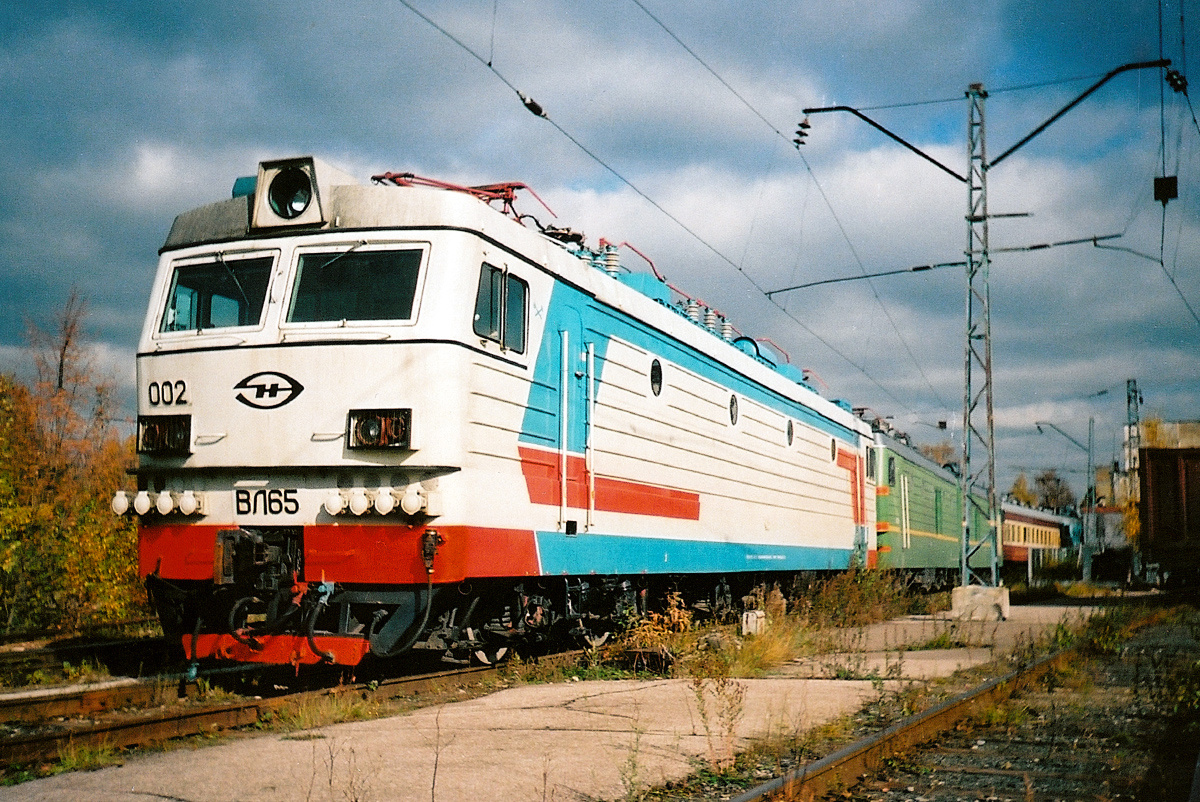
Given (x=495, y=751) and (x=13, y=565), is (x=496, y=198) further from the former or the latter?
(x=13, y=565)

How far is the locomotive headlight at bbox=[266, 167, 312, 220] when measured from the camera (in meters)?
7.98

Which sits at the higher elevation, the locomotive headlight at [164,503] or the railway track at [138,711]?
the locomotive headlight at [164,503]

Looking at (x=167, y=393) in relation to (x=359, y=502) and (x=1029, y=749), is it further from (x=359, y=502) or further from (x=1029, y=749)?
(x=1029, y=749)

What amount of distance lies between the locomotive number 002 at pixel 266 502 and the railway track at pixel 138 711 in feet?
4.05

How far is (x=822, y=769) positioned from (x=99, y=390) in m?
35.2

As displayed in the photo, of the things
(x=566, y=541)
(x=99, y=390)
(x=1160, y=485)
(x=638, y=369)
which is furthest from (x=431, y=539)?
(x=99, y=390)

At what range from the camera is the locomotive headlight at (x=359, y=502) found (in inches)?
282

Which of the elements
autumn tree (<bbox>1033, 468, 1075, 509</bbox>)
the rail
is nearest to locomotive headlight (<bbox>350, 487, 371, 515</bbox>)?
the rail

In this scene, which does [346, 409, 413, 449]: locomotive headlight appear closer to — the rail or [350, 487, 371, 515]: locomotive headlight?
[350, 487, 371, 515]: locomotive headlight

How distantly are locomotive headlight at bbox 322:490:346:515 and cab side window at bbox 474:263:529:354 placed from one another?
147 cm

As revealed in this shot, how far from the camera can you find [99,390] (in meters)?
35.7

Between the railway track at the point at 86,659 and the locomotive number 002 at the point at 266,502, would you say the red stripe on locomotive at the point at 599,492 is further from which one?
the railway track at the point at 86,659

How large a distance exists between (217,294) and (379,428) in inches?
76.3

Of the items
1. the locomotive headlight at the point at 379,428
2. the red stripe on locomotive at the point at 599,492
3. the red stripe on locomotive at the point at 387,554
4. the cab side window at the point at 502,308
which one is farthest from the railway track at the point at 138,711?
the cab side window at the point at 502,308
